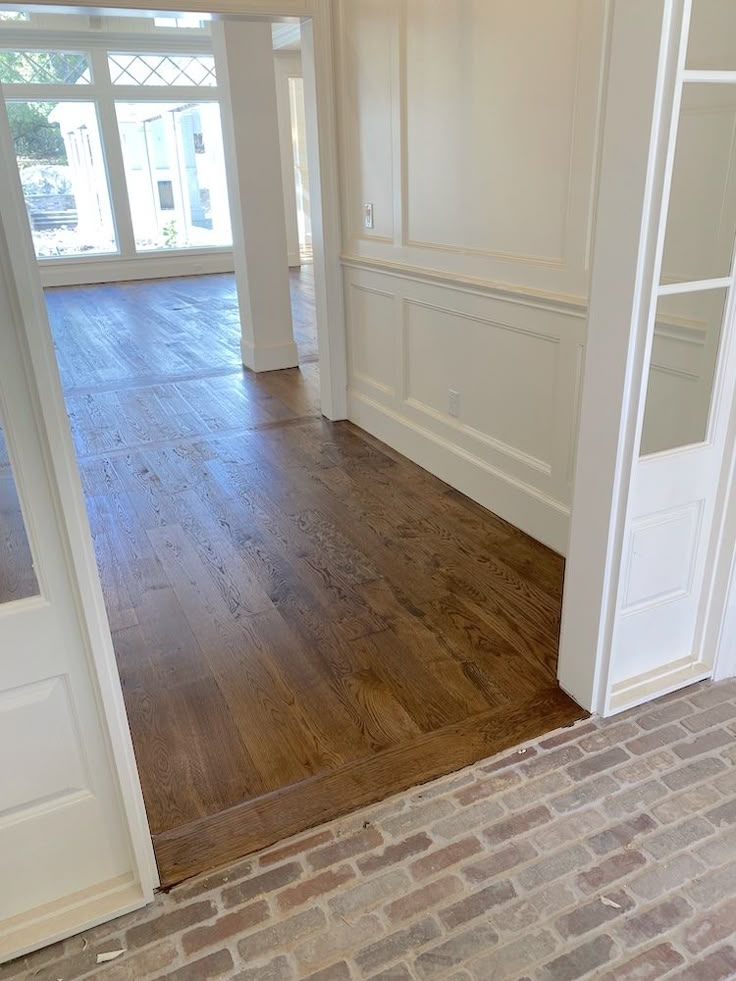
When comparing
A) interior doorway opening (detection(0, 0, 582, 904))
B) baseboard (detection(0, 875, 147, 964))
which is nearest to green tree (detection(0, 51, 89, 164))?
interior doorway opening (detection(0, 0, 582, 904))

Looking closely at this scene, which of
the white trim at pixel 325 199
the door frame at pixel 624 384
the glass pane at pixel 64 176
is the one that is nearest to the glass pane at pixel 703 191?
the door frame at pixel 624 384

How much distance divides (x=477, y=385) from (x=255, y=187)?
112 inches

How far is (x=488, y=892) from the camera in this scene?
1.69m

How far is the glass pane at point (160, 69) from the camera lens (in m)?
9.94

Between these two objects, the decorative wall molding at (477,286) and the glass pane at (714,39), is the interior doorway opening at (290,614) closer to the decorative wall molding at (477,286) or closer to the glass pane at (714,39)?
the decorative wall molding at (477,286)

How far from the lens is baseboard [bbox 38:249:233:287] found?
10344 mm

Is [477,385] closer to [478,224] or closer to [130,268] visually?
[478,224]

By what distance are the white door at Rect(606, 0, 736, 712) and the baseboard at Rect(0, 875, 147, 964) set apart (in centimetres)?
138

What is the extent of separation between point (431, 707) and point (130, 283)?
9779 mm

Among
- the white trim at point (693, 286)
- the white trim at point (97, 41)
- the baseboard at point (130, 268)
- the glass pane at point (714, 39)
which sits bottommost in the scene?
the baseboard at point (130, 268)

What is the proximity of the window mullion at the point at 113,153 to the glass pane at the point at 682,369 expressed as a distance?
10.2 meters

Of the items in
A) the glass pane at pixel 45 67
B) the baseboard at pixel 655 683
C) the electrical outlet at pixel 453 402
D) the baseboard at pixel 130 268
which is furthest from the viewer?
the baseboard at pixel 130 268

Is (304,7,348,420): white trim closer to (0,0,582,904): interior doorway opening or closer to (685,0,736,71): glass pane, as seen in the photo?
(0,0,582,904): interior doorway opening

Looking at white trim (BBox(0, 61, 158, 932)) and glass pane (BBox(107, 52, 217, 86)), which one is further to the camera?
glass pane (BBox(107, 52, 217, 86))
